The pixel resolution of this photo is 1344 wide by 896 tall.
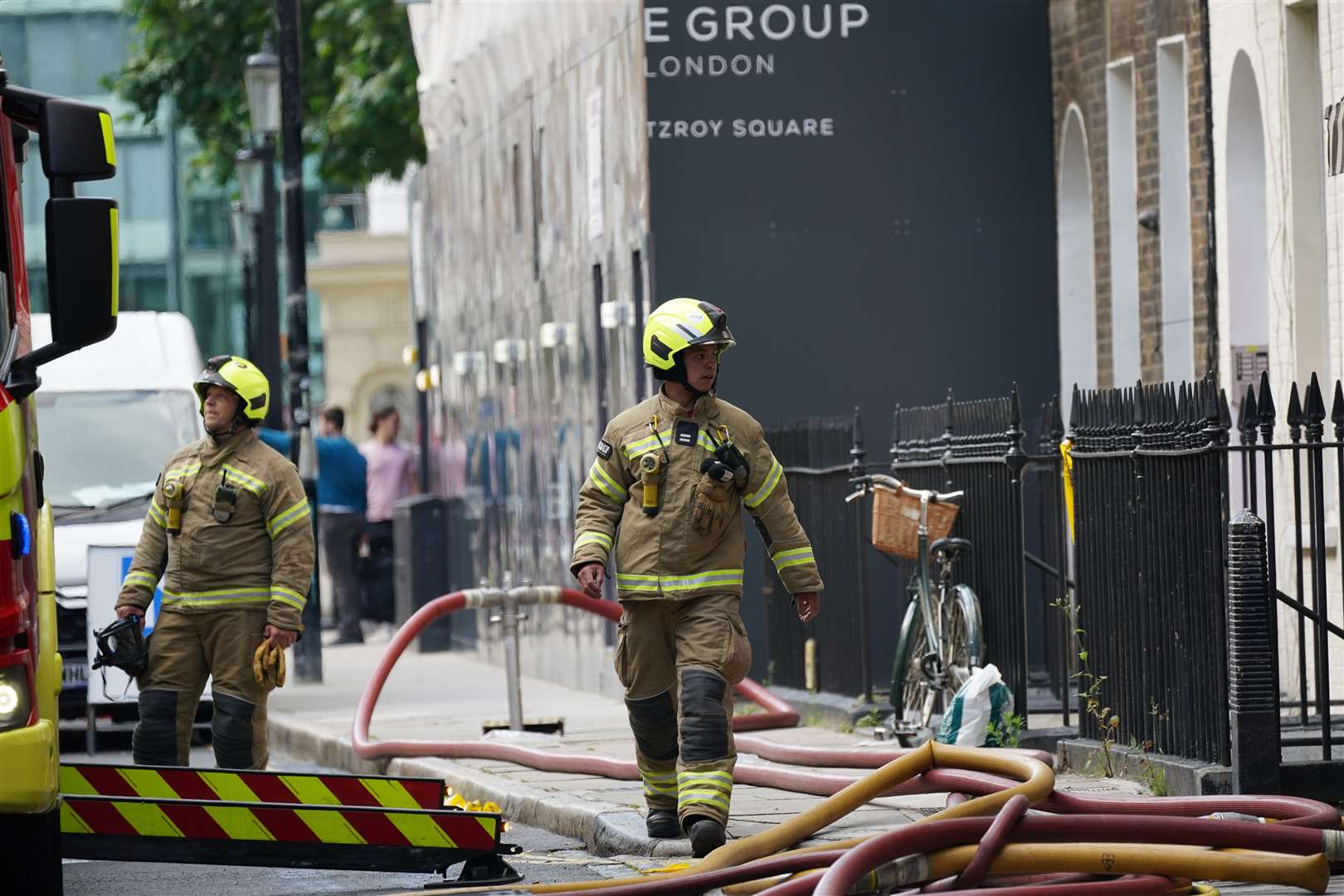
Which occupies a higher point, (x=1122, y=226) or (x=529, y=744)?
(x=1122, y=226)

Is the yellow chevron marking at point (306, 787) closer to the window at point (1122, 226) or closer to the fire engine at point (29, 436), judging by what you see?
the fire engine at point (29, 436)

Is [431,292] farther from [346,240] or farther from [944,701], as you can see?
[346,240]

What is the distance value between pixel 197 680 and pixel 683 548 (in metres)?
2.46

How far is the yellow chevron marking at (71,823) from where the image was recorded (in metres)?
8.42

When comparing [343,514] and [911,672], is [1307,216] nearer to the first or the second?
Answer: [911,672]

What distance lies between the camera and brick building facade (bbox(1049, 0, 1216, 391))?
1380cm

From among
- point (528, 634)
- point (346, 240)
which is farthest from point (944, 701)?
point (346, 240)

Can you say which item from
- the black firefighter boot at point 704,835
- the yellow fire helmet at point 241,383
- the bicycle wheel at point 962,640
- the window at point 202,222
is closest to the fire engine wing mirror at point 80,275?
the black firefighter boot at point 704,835

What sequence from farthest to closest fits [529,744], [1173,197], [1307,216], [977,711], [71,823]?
[1173,197] → [529,744] → [1307,216] → [977,711] → [71,823]

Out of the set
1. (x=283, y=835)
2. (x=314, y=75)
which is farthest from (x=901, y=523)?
(x=314, y=75)

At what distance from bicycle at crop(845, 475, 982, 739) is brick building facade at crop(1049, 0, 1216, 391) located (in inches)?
99.6

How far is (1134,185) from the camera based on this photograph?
48.8 feet

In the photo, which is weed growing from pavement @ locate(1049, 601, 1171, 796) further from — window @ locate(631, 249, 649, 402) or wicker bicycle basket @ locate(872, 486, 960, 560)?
window @ locate(631, 249, 649, 402)

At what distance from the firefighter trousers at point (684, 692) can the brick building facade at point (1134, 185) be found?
5.23 meters
